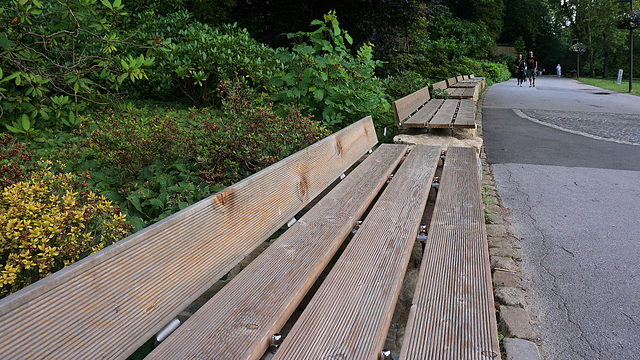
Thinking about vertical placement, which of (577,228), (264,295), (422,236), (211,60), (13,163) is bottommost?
(577,228)

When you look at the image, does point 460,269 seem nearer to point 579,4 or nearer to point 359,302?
point 359,302

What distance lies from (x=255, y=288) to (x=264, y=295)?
6 centimetres

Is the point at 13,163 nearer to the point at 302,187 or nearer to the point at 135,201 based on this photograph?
the point at 135,201

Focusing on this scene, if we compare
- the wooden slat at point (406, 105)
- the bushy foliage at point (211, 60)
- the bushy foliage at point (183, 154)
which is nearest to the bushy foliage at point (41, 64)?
the bushy foliage at point (183, 154)

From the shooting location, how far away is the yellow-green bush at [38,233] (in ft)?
5.10

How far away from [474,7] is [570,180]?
39.4 m

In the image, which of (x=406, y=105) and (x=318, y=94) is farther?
(x=406, y=105)

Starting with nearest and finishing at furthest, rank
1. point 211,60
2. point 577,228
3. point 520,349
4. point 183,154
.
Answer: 1. point 520,349
2. point 183,154
3. point 577,228
4. point 211,60

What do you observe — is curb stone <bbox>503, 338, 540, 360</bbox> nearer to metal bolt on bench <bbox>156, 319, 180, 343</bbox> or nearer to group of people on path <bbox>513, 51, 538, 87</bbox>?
metal bolt on bench <bbox>156, 319, 180, 343</bbox>

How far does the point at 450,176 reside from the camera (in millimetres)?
2846

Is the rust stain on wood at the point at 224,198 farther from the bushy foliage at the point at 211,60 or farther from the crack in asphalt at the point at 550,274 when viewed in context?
the bushy foliage at the point at 211,60

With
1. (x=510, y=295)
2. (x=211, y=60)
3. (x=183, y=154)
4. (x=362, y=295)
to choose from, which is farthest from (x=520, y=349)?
(x=211, y=60)

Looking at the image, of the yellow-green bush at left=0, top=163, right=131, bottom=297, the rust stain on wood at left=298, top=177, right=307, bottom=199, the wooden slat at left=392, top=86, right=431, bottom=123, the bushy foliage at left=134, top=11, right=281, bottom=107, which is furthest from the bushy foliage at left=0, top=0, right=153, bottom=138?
the wooden slat at left=392, top=86, right=431, bottom=123

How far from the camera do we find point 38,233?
1.59 m
